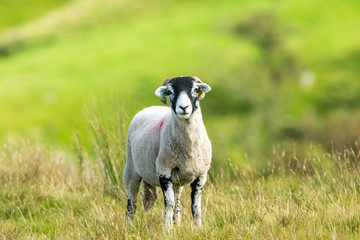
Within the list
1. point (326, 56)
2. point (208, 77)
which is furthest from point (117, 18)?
point (326, 56)

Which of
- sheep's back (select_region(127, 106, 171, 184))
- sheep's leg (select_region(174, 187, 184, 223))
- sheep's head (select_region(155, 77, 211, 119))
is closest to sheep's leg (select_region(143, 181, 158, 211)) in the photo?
sheep's back (select_region(127, 106, 171, 184))

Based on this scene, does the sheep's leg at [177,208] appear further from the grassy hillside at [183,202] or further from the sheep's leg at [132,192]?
the sheep's leg at [132,192]

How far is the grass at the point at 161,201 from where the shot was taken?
426 centimetres

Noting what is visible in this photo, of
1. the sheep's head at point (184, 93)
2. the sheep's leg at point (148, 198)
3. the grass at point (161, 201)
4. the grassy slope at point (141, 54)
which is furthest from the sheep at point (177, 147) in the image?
the grassy slope at point (141, 54)

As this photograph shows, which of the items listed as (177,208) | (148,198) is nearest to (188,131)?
(177,208)

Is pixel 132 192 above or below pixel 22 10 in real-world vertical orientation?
below

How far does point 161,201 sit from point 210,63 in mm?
36378

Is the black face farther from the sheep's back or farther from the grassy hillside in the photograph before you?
the grassy hillside

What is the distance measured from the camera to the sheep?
4.27 meters

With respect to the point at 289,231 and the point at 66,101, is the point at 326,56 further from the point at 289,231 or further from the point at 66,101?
the point at 289,231

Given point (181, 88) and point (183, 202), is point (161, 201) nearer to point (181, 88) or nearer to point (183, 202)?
point (183, 202)

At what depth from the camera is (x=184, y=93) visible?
4.17 m

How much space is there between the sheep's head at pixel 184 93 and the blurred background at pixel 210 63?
23297mm

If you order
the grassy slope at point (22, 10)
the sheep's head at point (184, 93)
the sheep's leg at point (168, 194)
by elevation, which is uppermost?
the grassy slope at point (22, 10)
